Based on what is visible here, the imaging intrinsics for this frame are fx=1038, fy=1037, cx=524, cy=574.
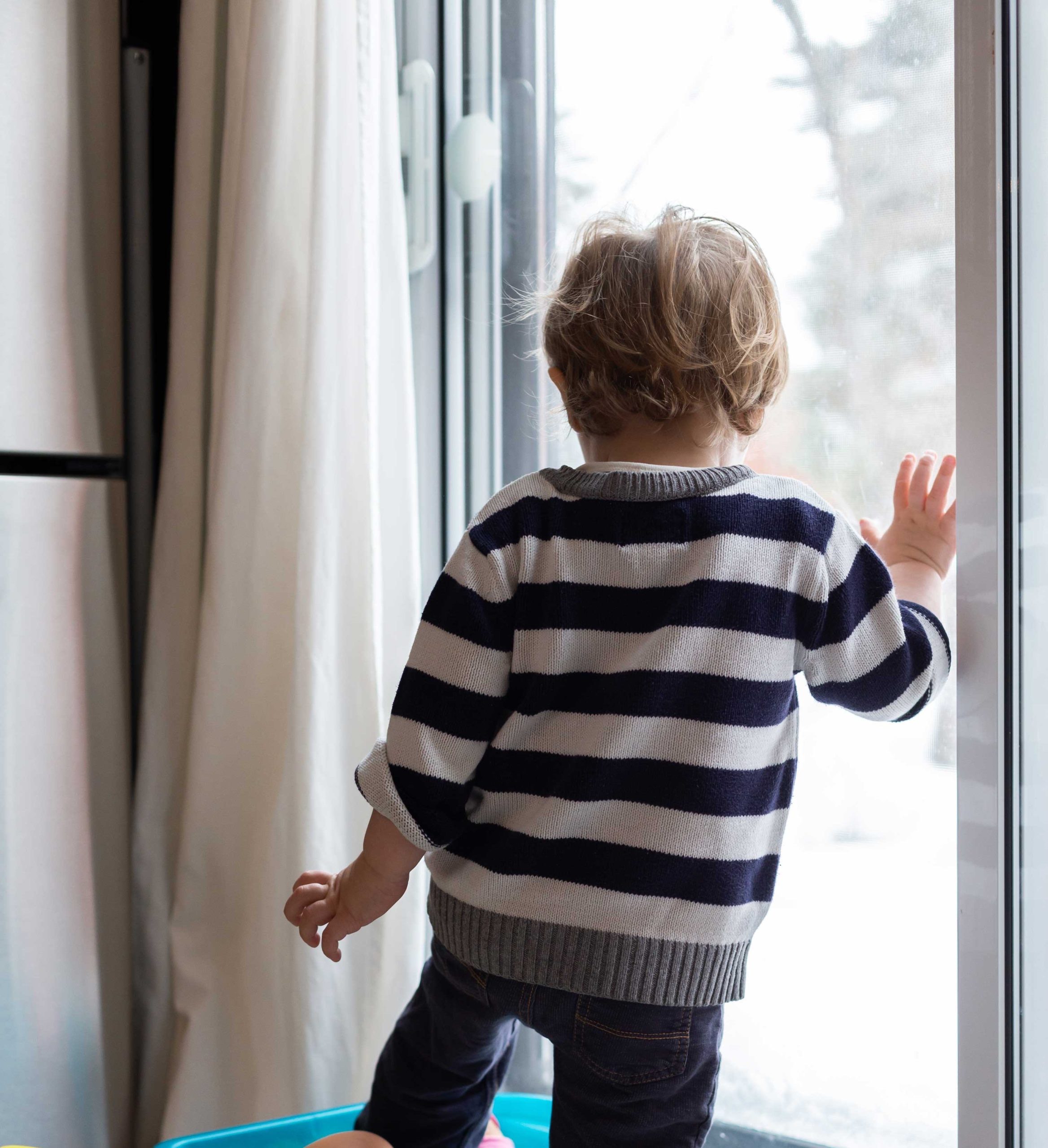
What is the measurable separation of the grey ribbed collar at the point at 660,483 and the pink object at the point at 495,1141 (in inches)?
25.7

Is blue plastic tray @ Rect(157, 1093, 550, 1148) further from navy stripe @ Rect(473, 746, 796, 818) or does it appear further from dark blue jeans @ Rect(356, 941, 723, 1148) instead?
navy stripe @ Rect(473, 746, 796, 818)

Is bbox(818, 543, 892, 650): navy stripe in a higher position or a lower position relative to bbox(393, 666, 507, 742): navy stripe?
higher

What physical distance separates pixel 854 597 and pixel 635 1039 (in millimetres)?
380

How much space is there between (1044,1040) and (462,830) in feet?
1.66

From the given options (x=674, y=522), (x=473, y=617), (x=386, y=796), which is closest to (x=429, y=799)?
(x=386, y=796)

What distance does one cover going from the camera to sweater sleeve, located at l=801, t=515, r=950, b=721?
784 mm

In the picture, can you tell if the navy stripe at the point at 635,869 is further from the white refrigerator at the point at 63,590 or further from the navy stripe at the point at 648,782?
the white refrigerator at the point at 63,590

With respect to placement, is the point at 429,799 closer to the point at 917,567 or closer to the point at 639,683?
the point at 639,683

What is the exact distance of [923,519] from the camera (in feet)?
2.91

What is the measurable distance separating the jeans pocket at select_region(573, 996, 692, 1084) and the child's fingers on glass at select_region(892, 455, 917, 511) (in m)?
0.46

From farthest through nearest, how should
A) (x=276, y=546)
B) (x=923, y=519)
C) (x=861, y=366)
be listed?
(x=276, y=546) → (x=861, y=366) → (x=923, y=519)

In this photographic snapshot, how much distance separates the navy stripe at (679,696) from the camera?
A: 0.79 m

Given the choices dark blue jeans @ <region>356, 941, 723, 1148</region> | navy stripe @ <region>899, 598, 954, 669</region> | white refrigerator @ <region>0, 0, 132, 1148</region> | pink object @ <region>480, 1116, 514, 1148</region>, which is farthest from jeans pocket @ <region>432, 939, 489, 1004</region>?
white refrigerator @ <region>0, 0, 132, 1148</region>

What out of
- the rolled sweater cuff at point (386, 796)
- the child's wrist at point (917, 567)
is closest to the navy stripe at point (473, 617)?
the rolled sweater cuff at point (386, 796)
